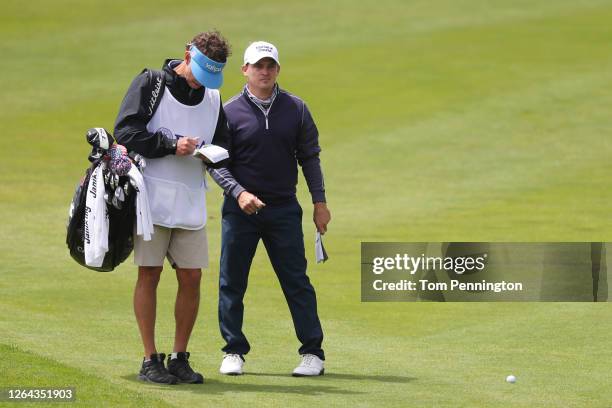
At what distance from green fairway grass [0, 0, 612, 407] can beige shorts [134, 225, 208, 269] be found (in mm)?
719

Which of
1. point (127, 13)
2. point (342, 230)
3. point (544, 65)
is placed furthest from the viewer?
point (127, 13)

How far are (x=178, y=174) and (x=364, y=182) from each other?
861 cm

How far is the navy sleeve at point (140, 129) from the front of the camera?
8086 mm

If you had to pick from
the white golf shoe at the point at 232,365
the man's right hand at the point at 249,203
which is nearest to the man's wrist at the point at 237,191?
the man's right hand at the point at 249,203

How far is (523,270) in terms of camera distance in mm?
12266

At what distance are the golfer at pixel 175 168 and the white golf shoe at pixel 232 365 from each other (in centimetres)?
32

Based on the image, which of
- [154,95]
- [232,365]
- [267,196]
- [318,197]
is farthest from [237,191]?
[232,365]

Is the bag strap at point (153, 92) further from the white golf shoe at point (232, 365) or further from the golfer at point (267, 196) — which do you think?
the white golf shoe at point (232, 365)

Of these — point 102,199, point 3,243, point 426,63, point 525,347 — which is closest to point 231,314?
point 102,199

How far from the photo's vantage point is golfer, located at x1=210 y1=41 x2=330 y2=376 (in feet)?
28.6

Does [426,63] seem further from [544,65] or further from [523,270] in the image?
[523,270]

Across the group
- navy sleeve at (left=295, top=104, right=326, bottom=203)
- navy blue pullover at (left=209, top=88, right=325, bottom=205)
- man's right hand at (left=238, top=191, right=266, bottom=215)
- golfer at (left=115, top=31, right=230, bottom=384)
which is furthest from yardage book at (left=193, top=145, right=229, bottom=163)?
navy sleeve at (left=295, top=104, right=326, bottom=203)

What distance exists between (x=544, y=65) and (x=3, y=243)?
12170 millimetres

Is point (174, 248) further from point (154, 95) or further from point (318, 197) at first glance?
point (318, 197)
